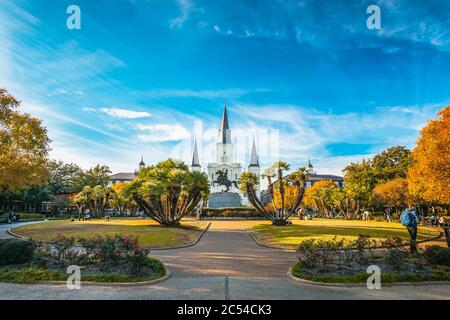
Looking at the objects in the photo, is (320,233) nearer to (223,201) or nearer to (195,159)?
(223,201)

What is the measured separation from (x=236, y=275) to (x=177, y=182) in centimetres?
2303

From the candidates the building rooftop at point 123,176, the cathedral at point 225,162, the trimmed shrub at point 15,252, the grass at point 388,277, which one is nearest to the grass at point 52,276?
the trimmed shrub at point 15,252

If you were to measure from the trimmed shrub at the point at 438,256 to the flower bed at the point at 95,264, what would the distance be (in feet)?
35.1

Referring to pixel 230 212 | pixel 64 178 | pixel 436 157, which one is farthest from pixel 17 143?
pixel 64 178

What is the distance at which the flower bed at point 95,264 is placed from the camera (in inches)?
417

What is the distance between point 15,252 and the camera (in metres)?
12.4

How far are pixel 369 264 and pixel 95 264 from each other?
37.2 ft

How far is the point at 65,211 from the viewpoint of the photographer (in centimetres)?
7844

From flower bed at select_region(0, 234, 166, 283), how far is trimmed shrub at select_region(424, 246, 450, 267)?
10.7m

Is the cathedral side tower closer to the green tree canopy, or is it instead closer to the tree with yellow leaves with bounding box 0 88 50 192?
the green tree canopy

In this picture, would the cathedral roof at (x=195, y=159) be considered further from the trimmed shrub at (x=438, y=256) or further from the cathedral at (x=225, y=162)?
the trimmed shrub at (x=438, y=256)

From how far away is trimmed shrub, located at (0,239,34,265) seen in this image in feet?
40.4
